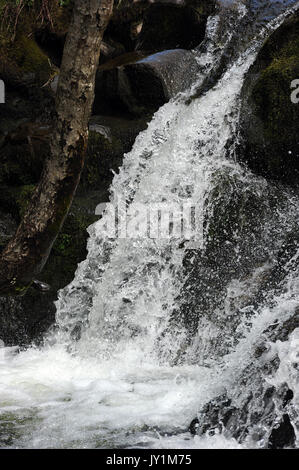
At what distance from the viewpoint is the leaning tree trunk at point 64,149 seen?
3678 millimetres

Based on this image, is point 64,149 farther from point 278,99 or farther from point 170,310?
point 278,99

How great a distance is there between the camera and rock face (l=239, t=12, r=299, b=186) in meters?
5.34

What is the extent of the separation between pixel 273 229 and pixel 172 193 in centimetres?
106

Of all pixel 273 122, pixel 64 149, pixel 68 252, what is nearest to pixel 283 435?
pixel 64 149

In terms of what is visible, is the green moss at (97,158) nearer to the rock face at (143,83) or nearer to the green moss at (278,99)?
the rock face at (143,83)

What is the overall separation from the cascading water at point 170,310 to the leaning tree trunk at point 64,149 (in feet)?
3.11

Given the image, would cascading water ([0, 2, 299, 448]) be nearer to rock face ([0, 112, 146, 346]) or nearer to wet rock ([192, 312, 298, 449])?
wet rock ([192, 312, 298, 449])

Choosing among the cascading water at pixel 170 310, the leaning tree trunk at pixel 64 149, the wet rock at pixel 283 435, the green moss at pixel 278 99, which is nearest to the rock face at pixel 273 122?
the green moss at pixel 278 99

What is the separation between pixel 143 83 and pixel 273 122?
1648mm

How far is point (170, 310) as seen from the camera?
482 cm

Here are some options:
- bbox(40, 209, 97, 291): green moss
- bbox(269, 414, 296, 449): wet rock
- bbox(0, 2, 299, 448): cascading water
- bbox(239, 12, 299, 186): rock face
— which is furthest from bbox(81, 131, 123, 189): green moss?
bbox(269, 414, 296, 449): wet rock

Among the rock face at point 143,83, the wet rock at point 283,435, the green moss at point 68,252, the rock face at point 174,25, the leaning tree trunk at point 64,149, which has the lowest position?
the wet rock at point 283,435

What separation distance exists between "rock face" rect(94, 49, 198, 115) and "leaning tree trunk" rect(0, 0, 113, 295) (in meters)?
2.51

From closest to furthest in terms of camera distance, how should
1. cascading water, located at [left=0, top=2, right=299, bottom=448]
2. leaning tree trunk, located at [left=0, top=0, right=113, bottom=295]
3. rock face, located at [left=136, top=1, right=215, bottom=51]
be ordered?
cascading water, located at [left=0, top=2, right=299, bottom=448] → leaning tree trunk, located at [left=0, top=0, right=113, bottom=295] → rock face, located at [left=136, top=1, right=215, bottom=51]
